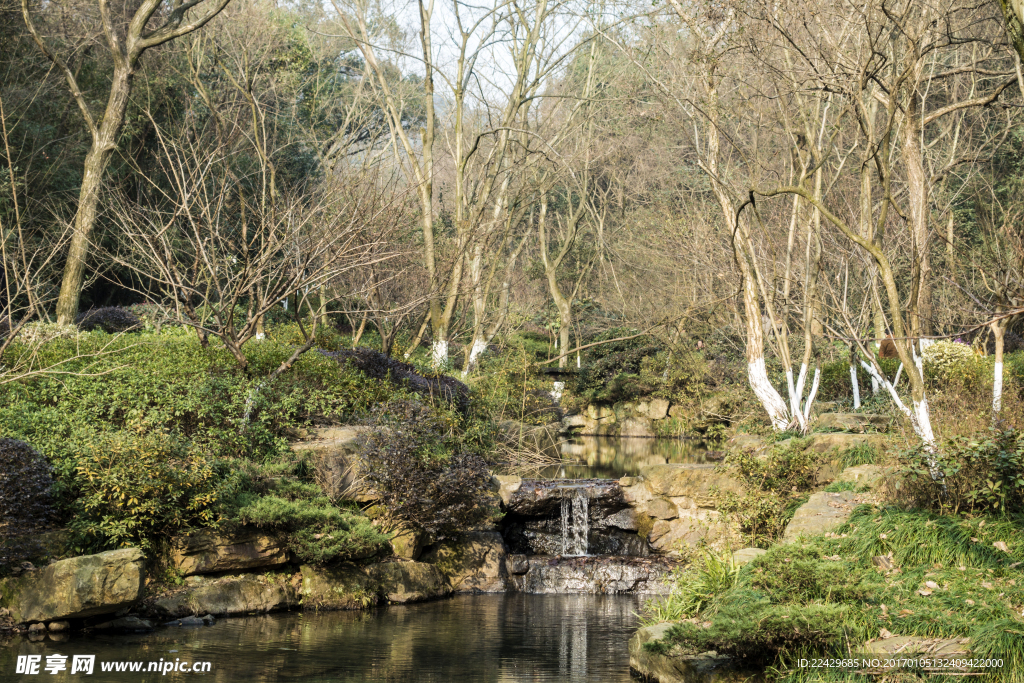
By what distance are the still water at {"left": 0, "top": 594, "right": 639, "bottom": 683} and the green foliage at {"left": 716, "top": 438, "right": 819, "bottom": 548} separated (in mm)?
1830

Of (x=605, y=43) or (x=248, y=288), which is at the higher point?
(x=605, y=43)

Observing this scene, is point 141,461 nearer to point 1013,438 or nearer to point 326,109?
point 1013,438

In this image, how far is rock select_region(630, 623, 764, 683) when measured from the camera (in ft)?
18.5

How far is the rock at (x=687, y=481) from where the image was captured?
37.2ft

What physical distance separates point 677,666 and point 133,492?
215 inches

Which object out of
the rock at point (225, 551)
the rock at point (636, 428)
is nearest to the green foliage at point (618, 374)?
the rock at point (636, 428)

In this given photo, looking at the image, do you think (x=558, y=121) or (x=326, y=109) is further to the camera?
(x=326, y=109)

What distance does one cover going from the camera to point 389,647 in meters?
7.36

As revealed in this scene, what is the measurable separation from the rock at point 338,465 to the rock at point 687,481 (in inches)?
165

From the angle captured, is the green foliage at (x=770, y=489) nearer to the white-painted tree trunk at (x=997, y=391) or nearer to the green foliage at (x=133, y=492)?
the white-painted tree trunk at (x=997, y=391)

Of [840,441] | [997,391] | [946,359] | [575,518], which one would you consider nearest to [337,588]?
[575,518]

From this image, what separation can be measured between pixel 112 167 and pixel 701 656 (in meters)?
19.0

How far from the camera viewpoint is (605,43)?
2448 centimetres

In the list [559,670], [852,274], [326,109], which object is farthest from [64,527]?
[326,109]
